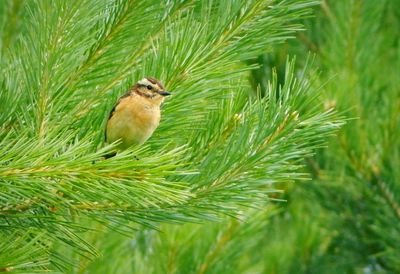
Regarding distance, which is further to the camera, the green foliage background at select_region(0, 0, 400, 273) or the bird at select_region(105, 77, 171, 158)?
the bird at select_region(105, 77, 171, 158)

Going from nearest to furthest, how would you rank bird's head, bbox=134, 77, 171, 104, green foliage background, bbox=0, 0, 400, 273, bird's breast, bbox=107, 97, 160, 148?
1. green foliage background, bbox=0, 0, 400, 273
2. bird's head, bbox=134, 77, 171, 104
3. bird's breast, bbox=107, 97, 160, 148

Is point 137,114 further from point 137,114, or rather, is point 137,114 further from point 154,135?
point 154,135

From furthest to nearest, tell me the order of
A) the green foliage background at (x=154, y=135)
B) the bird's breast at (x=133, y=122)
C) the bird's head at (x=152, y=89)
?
the bird's breast at (x=133, y=122), the bird's head at (x=152, y=89), the green foliage background at (x=154, y=135)

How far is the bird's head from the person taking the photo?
8.21ft

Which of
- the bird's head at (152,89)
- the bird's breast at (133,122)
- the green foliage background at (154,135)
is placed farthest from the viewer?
the bird's breast at (133,122)

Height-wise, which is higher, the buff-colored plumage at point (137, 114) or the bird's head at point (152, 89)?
the bird's head at point (152, 89)

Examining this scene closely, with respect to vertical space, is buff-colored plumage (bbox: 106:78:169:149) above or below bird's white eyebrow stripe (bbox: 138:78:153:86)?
below

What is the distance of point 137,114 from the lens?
290 centimetres

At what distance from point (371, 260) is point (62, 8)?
2.57 meters

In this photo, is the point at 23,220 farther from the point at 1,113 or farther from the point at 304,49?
the point at 304,49

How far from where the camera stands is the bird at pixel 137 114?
2.58 m

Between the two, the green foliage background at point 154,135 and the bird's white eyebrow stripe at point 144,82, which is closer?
the green foliage background at point 154,135

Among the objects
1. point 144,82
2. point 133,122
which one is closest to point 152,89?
point 144,82

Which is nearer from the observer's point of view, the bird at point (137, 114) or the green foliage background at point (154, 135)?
the green foliage background at point (154, 135)
